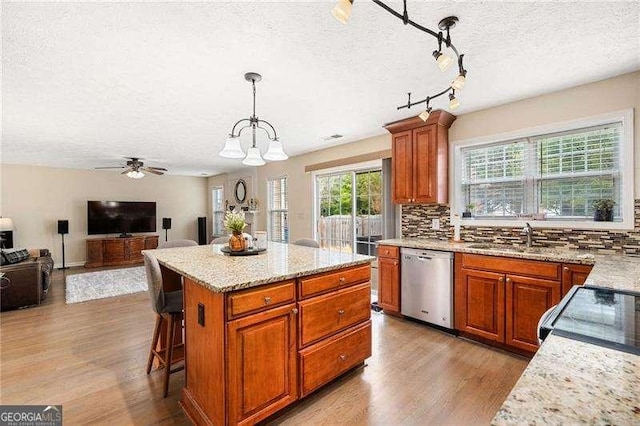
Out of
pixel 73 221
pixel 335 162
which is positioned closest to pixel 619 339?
pixel 335 162

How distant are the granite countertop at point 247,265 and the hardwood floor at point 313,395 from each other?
919 mm

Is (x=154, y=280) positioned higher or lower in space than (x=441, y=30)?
lower

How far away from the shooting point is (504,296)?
270 cm

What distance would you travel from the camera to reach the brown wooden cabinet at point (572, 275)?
230 cm

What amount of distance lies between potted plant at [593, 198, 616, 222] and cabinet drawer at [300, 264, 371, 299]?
2151 millimetres

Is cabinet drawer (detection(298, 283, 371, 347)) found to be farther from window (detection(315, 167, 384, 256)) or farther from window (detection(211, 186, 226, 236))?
window (detection(211, 186, 226, 236))

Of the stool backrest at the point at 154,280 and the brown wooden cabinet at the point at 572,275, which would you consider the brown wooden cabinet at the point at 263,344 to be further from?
the brown wooden cabinet at the point at 572,275

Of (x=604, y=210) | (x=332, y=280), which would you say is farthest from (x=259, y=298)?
(x=604, y=210)

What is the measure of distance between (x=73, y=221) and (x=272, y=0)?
8.11m

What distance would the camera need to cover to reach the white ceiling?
174 centimetres

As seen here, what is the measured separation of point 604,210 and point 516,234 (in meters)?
0.73

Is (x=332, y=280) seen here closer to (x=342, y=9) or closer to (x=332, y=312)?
(x=332, y=312)

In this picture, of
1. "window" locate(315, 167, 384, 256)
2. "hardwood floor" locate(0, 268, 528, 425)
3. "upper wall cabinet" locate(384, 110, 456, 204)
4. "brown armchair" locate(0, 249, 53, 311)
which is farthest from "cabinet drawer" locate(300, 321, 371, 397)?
"brown armchair" locate(0, 249, 53, 311)

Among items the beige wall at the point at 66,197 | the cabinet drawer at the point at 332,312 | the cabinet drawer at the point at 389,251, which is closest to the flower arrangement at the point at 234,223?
the cabinet drawer at the point at 332,312
